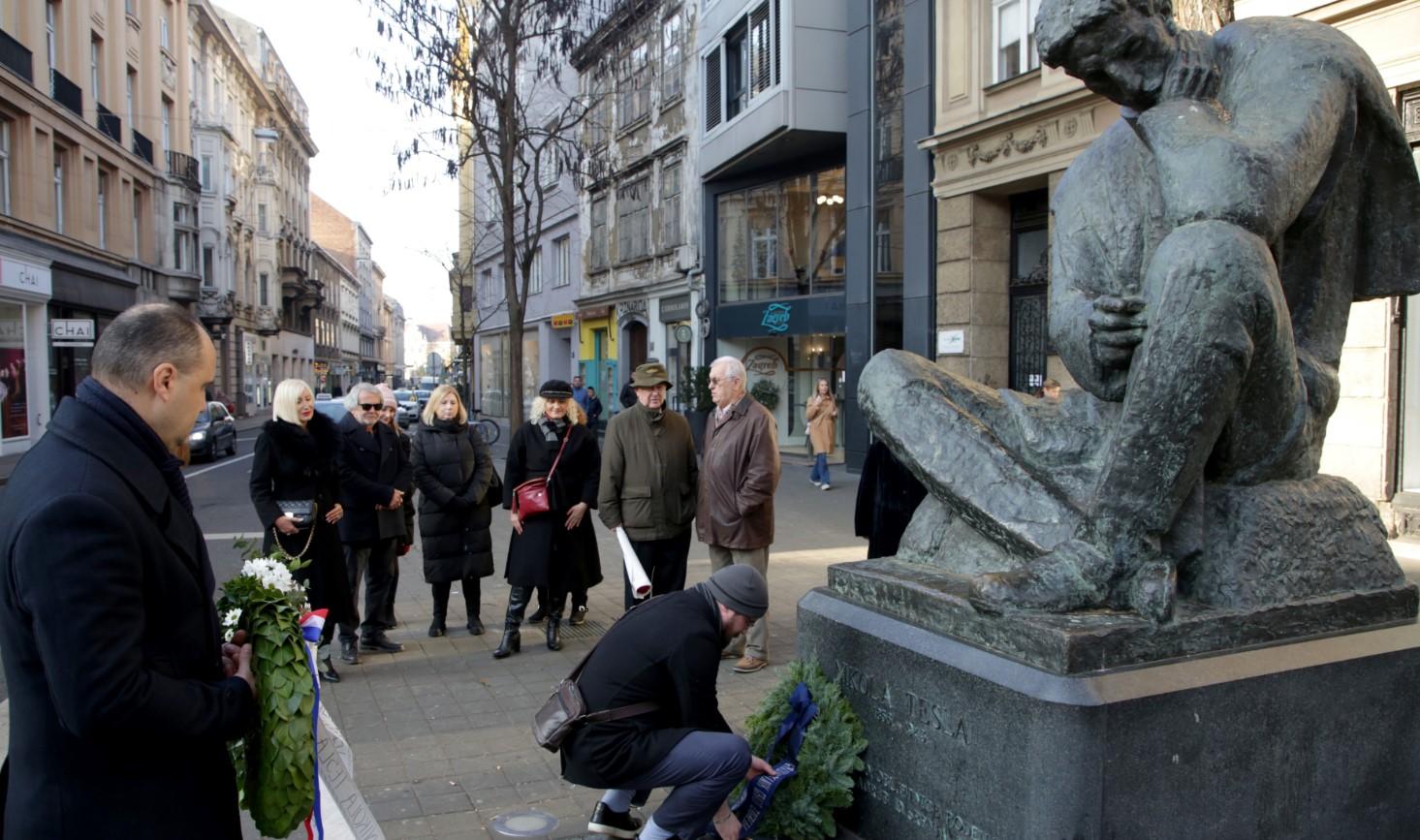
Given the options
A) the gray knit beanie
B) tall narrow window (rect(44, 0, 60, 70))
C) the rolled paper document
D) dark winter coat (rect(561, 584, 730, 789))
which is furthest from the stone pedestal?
tall narrow window (rect(44, 0, 60, 70))

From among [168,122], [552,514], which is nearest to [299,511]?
[552,514]

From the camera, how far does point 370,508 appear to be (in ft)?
23.5

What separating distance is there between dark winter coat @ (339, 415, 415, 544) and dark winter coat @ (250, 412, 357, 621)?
1.02 feet

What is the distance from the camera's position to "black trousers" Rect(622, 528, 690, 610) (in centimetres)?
704

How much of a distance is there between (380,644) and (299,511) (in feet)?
3.90

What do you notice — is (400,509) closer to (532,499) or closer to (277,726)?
(532,499)

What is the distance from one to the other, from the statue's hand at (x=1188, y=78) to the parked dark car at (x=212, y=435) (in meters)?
23.7

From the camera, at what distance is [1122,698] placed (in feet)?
8.50

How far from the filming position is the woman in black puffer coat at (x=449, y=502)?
7.43 meters

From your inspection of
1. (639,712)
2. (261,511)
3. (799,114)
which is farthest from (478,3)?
(639,712)

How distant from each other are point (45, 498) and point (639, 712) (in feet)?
7.00

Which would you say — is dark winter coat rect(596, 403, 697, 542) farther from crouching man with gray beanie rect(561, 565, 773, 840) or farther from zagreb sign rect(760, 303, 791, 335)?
zagreb sign rect(760, 303, 791, 335)

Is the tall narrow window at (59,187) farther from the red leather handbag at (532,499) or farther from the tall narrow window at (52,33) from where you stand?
the red leather handbag at (532,499)

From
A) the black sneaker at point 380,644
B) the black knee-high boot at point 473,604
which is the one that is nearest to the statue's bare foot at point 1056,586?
the black sneaker at point 380,644
